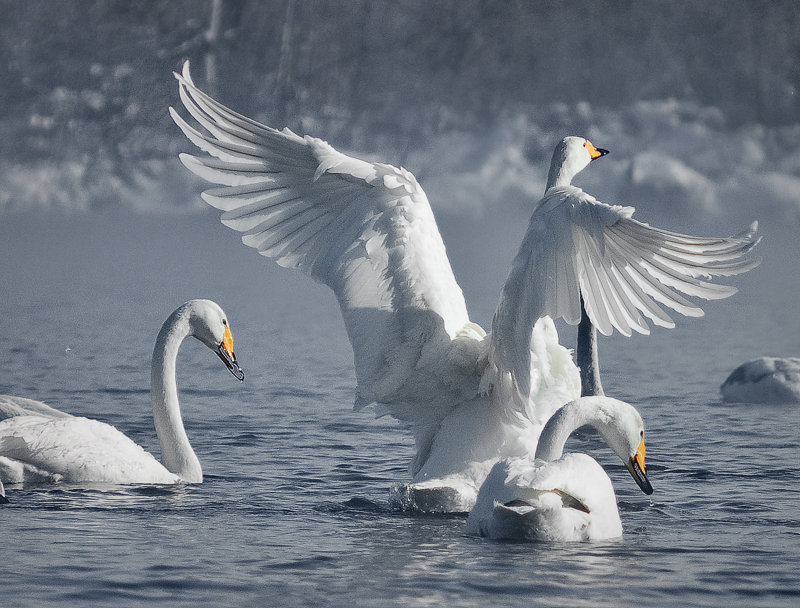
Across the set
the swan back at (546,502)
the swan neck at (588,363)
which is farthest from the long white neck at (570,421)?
the swan neck at (588,363)

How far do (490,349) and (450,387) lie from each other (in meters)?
0.55

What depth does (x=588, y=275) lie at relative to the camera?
7199mm

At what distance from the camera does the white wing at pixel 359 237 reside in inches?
316

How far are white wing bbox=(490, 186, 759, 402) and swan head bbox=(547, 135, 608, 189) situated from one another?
272cm

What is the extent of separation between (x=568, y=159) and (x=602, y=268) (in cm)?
302

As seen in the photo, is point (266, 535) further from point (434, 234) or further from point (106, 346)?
point (106, 346)

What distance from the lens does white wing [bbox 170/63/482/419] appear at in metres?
8.04

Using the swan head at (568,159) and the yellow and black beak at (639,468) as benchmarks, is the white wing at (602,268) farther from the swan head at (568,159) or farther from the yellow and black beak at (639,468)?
the swan head at (568,159)

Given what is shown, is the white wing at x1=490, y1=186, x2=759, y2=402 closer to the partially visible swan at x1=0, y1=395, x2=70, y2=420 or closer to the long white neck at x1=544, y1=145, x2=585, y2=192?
the long white neck at x1=544, y1=145, x2=585, y2=192

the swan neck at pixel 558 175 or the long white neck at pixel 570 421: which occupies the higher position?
the swan neck at pixel 558 175

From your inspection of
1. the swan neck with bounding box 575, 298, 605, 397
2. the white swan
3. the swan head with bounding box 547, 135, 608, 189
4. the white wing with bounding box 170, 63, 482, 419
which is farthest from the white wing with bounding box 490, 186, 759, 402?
the swan neck with bounding box 575, 298, 605, 397

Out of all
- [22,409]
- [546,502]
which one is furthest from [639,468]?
[22,409]

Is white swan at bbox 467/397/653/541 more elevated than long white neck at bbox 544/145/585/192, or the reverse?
long white neck at bbox 544/145/585/192

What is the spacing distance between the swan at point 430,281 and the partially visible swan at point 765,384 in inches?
207
